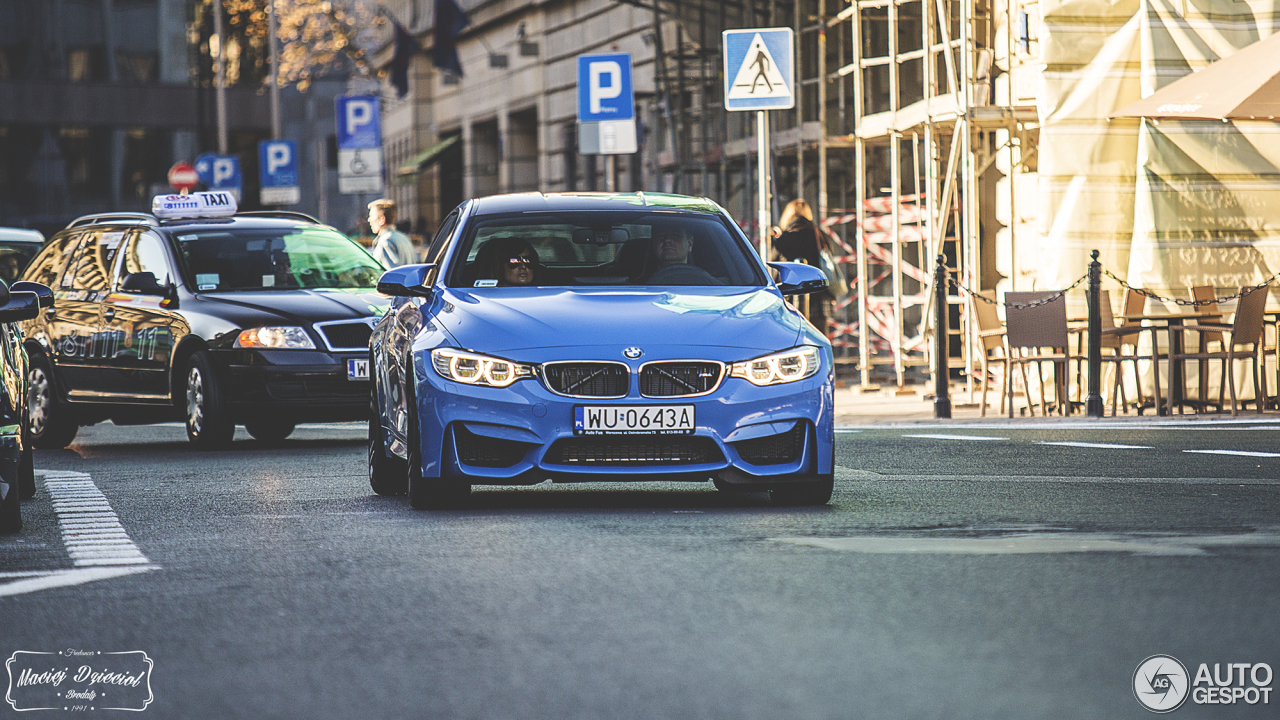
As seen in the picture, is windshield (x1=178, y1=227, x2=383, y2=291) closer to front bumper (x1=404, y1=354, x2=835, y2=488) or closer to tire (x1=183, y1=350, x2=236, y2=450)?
tire (x1=183, y1=350, x2=236, y2=450)

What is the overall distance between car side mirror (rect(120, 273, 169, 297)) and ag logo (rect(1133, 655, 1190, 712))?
1073 centimetres

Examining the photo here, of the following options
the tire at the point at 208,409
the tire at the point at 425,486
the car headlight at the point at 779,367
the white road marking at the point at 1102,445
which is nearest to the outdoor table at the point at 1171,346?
the white road marking at the point at 1102,445

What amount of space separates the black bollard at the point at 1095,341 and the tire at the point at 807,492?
7013 millimetres

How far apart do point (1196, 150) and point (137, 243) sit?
8.63 m

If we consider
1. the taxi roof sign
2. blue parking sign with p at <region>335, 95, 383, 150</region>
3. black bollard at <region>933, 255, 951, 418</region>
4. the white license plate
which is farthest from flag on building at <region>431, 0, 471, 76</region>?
the white license plate

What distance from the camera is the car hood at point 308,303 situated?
47.0 feet

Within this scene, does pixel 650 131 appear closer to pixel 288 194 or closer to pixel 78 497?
pixel 288 194

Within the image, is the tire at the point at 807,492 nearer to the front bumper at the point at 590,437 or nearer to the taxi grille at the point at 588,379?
the front bumper at the point at 590,437

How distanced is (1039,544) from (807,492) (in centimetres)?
171

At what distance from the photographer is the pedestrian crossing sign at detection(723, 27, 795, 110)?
17641mm

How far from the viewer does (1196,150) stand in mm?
17422

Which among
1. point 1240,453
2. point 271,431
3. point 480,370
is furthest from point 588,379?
point 271,431

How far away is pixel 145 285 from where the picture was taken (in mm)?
14969

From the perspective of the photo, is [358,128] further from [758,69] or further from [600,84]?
[758,69]
